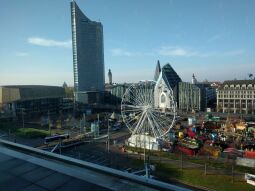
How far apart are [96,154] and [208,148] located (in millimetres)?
14830

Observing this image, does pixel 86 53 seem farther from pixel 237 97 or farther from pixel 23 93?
pixel 237 97

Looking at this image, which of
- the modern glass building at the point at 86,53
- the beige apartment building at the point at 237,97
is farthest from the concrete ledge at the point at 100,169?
the modern glass building at the point at 86,53

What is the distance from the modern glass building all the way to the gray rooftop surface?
306 feet

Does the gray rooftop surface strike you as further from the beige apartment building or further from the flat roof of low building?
the beige apartment building

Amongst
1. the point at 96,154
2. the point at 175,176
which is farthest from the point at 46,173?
the point at 96,154

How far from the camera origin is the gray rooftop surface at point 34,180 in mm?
5734

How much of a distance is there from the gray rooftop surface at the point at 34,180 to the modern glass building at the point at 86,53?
306 ft

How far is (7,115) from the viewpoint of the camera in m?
70.7

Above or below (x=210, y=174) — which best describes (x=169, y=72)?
above

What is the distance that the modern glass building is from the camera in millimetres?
104812

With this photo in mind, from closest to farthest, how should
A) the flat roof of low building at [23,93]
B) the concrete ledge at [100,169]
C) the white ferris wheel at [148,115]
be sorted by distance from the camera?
the concrete ledge at [100,169] → the white ferris wheel at [148,115] → the flat roof of low building at [23,93]

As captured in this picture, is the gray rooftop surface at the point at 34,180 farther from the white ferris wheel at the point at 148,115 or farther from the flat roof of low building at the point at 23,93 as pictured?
the flat roof of low building at the point at 23,93

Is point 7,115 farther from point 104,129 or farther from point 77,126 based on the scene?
point 104,129

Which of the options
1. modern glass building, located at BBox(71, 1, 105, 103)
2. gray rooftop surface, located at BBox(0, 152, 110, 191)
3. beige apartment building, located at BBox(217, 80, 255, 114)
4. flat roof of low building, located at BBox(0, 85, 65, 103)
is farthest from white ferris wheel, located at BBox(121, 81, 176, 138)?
modern glass building, located at BBox(71, 1, 105, 103)
